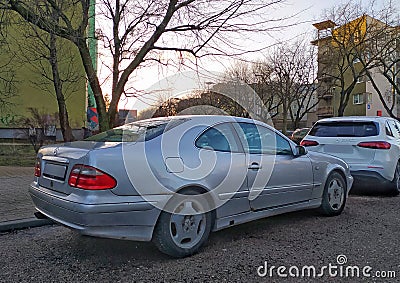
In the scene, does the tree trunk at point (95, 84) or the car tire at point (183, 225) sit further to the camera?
the tree trunk at point (95, 84)

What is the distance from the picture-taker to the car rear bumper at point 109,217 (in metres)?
3.25

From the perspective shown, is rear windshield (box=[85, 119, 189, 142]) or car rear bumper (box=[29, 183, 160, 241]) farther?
rear windshield (box=[85, 119, 189, 142])

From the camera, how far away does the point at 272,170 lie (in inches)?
179

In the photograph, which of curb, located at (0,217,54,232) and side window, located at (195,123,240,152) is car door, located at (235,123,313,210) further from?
curb, located at (0,217,54,232)

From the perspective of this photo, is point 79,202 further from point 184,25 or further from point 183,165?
point 184,25

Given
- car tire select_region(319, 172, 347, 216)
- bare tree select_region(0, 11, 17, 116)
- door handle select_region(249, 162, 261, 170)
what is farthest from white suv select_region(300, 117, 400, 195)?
bare tree select_region(0, 11, 17, 116)

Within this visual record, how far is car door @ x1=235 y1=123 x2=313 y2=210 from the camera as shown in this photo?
437 cm

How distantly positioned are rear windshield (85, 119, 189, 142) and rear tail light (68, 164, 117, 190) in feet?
1.89

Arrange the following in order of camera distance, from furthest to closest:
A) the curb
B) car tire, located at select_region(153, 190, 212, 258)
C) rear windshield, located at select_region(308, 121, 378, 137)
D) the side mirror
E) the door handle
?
1. rear windshield, located at select_region(308, 121, 378, 137)
2. the side mirror
3. the curb
4. the door handle
5. car tire, located at select_region(153, 190, 212, 258)

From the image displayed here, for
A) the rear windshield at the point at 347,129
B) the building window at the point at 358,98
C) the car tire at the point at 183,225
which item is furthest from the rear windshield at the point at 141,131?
the building window at the point at 358,98

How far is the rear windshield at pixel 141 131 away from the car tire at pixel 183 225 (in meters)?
0.71

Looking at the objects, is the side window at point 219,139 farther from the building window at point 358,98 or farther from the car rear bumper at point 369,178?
the building window at point 358,98

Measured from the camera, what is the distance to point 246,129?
4539 millimetres

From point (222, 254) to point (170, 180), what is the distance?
1.02m
